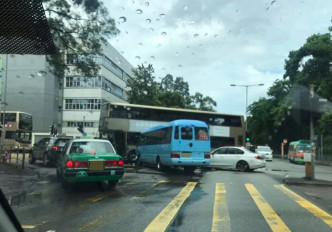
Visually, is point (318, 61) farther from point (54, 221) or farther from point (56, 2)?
point (54, 221)

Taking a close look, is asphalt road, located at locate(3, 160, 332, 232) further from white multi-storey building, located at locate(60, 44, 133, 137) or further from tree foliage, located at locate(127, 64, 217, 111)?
tree foliage, located at locate(127, 64, 217, 111)

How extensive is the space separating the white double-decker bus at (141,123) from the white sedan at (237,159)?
5178 mm

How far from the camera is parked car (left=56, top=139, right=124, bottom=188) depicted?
36.0ft

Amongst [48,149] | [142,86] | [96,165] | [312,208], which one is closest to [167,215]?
→ [312,208]

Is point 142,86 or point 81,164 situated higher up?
point 142,86

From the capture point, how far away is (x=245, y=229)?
6656mm

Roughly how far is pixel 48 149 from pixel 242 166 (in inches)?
423

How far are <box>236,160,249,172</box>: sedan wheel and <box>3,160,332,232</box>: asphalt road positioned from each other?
9.04m

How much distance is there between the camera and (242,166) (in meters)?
21.9

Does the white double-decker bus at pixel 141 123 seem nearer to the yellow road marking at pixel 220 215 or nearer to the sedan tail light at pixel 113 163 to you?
the sedan tail light at pixel 113 163

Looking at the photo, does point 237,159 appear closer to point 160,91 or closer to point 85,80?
point 85,80

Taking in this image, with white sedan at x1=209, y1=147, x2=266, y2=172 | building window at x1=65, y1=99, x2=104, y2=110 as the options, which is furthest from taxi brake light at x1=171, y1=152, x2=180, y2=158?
building window at x1=65, y1=99, x2=104, y2=110

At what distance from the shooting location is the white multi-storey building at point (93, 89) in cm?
1962

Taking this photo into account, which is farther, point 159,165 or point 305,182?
point 159,165
